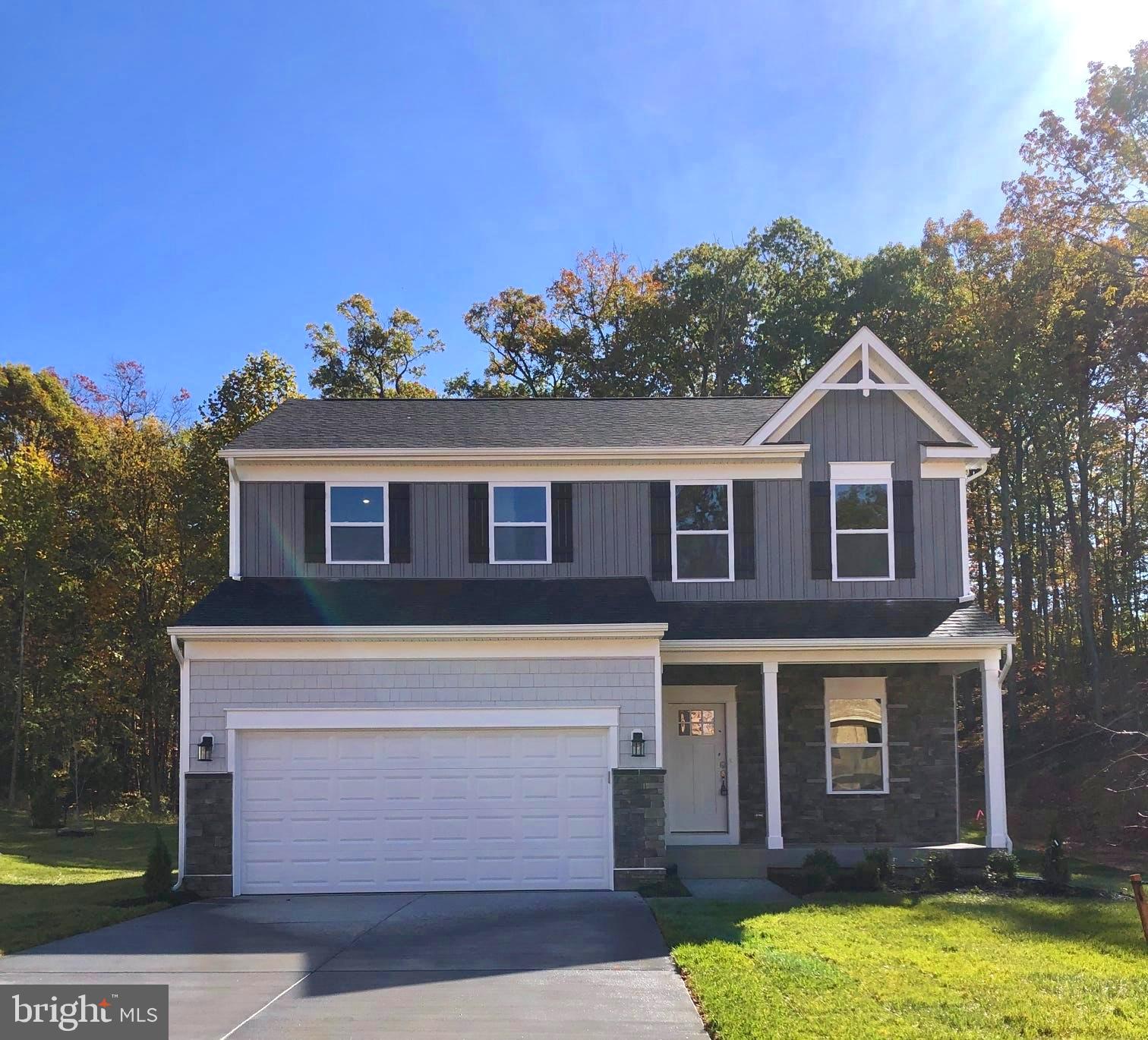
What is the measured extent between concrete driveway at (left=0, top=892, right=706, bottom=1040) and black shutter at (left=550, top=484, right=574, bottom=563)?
18.4ft

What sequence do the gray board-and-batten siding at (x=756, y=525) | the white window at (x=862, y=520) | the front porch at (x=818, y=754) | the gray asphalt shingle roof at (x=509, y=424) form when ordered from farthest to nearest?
the gray asphalt shingle roof at (x=509, y=424)
the white window at (x=862, y=520)
the gray board-and-batten siding at (x=756, y=525)
the front porch at (x=818, y=754)

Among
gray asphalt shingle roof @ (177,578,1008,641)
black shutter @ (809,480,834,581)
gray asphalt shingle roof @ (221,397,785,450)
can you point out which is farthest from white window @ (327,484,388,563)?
black shutter @ (809,480,834,581)

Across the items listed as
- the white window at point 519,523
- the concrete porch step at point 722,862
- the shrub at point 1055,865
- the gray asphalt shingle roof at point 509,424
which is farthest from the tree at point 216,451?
the shrub at point 1055,865

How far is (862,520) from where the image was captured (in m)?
18.3

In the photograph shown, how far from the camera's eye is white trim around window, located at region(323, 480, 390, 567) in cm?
1797

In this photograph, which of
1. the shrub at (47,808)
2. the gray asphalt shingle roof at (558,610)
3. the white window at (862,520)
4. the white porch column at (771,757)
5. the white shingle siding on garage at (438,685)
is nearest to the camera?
the white shingle siding on garage at (438,685)

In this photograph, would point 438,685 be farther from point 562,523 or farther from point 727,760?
point 727,760

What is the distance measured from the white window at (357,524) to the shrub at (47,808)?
11448mm

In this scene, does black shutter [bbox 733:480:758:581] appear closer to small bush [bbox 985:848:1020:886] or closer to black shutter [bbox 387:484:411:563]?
black shutter [bbox 387:484:411:563]

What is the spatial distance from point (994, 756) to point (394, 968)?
9950mm

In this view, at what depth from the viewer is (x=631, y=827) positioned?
15.1 metres

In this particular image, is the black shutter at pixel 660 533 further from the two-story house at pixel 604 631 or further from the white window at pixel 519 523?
the white window at pixel 519 523

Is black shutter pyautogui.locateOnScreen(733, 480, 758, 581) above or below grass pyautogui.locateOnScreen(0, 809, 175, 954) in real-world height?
above

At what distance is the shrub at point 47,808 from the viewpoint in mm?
25109
